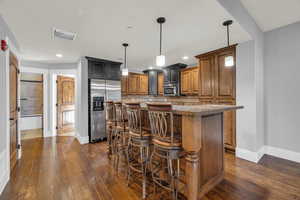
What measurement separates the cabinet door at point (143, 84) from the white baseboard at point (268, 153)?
155 inches

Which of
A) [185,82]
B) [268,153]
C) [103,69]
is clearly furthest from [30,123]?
[268,153]

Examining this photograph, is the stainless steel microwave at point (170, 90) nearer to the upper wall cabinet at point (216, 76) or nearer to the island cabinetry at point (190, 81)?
the island cabinetry at point (190, 81)

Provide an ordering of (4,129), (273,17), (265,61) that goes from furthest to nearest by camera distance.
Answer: (265,61) → (273,17) → (4,129)

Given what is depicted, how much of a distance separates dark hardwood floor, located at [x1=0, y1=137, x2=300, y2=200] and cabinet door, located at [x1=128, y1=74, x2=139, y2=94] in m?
2.99

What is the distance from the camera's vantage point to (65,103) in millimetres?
5855

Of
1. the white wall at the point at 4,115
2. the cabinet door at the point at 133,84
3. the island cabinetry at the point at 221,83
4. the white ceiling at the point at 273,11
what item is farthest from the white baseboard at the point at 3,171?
the white ceiling at the point at 273,11

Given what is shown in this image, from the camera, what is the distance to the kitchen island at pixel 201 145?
149 centimetres

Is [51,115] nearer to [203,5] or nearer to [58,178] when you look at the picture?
[58,178]

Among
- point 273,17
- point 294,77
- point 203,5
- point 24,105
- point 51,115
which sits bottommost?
point 51,115

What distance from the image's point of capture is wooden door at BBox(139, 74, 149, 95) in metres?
5.90

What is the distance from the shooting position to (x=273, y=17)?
8.48 ft

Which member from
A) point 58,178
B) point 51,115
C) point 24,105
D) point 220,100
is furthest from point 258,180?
point 24,105

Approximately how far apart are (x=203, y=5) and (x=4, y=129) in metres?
3.36

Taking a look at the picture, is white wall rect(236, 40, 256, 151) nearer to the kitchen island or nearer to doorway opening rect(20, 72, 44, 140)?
the kitchen island
